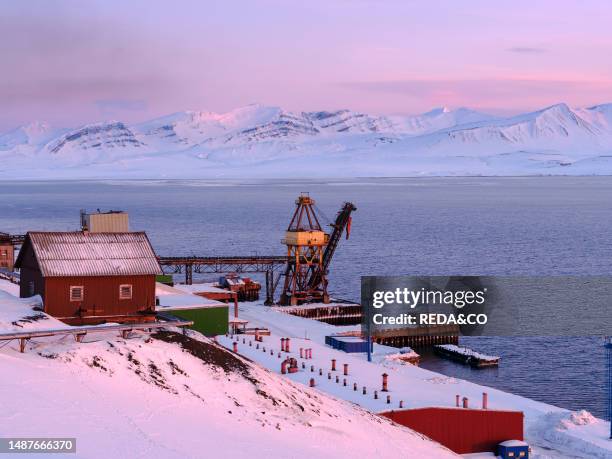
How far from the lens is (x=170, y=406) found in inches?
1086

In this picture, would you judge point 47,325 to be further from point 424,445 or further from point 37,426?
point 424,445

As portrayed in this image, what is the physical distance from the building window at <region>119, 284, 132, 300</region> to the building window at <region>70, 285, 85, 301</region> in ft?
5.22

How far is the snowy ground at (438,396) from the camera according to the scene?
4119cm

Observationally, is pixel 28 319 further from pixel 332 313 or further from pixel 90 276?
pixel 332 313

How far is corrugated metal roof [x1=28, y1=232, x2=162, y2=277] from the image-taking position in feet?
130

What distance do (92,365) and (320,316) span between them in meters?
51.3

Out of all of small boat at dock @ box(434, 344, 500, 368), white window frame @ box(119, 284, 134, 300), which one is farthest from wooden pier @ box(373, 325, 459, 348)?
white window frame @ box(119, 284, 134, 300)

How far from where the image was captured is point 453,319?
75.8m

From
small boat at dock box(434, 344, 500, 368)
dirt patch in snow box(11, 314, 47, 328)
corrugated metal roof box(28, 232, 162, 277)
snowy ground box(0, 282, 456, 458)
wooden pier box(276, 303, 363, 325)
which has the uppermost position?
corrugated metal roof box(28, 232, 162, 277)

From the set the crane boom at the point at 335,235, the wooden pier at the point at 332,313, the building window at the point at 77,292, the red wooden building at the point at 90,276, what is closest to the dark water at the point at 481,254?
the crane boom at the point at 335,235

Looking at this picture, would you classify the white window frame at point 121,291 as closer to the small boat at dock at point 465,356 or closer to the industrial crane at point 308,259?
the small boat at dock at point 465,356

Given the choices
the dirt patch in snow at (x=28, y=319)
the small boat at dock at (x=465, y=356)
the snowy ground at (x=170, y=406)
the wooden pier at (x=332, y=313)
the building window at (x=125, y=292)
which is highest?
the building window at (x=125, y=292)

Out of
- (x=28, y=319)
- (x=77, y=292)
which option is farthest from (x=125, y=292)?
(x=28, y=319)

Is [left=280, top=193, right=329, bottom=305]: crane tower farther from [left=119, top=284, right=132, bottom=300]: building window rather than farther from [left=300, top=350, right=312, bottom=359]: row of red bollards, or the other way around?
[left=119, top=284, right=132, bottom=300]: building window
